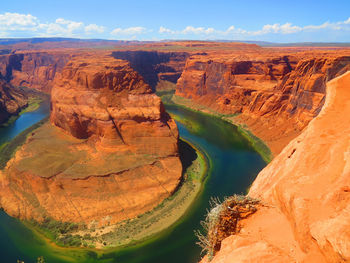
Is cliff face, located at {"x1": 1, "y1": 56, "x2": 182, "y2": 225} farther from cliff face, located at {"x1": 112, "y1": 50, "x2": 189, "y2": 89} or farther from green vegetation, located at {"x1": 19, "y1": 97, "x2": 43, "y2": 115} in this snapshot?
cliff face, located at {"x1": 112, "y1": 50, "x2": 189, "y2": 89}

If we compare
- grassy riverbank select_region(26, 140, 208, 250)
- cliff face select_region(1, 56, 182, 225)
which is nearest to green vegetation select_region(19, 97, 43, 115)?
cliff face select_region(1, 56, 182, 225)

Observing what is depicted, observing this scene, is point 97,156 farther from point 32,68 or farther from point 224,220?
point 32,68

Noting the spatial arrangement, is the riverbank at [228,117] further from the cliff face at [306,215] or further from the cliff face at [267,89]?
the cliff face at [306,215]

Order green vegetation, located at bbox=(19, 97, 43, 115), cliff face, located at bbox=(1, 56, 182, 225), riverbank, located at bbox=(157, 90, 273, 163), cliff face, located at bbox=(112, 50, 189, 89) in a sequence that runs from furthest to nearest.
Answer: cliff face, located at bbox=(112, 50, 189, 89) < green vegetation, located at bbox=(19, 97, 43, 115) < riverbank, located at bbox=(157, 90, 273, 163) < cliff face, located at bbox=(1, 56, 182, 225)

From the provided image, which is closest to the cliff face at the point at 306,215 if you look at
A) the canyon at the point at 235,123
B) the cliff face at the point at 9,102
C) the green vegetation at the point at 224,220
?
the canyon at the point at 235,123

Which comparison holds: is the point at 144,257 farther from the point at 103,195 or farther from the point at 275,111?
the point at 275,111
